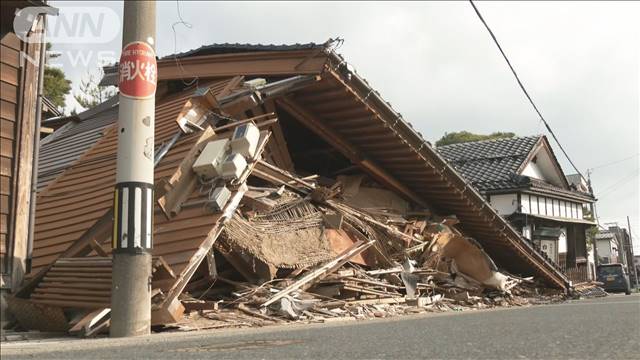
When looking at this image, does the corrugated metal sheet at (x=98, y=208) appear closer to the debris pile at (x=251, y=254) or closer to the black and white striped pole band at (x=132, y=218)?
the debris pile at (x=251, y=254)

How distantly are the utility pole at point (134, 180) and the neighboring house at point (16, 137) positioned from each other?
6.65 ft

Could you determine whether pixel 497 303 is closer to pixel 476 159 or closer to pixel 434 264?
pixel 434 264

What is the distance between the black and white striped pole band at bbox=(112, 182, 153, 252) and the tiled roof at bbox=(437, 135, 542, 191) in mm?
19583

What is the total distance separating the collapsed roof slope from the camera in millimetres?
11797

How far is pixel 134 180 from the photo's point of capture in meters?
6.59

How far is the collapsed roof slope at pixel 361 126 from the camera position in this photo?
11797 mm

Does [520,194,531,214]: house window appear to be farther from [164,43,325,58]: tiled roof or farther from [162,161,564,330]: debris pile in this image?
[164,43,325,58]: tiled roof

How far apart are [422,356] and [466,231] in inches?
524

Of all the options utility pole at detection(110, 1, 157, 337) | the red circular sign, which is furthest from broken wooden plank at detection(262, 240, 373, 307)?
the red circular sign

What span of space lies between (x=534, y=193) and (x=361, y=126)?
534 inches

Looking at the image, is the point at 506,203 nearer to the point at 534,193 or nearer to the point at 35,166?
the point at 534,193

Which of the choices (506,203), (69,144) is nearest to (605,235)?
(506,203)

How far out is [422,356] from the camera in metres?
4.10

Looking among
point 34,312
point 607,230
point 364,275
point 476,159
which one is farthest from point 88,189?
point 607,230
